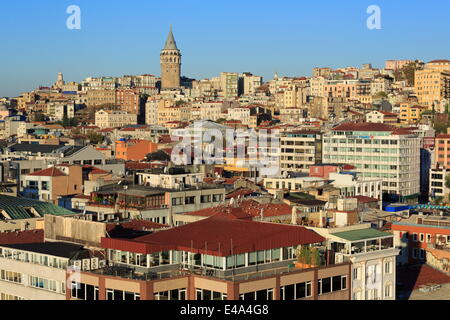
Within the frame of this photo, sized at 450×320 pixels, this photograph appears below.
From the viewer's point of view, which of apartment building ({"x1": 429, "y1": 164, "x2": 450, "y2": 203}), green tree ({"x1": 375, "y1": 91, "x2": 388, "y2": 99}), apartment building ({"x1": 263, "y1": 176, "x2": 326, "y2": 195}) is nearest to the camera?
apartment building ({"x1": 263, "y1": 176, "x2": 326, "y2": 195})

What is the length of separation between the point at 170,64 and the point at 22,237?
129183mm

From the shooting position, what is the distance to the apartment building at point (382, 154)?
59.2m

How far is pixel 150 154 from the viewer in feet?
215

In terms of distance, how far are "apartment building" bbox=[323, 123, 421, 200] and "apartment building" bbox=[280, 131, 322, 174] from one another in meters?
1.51

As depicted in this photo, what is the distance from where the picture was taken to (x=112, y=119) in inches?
4469

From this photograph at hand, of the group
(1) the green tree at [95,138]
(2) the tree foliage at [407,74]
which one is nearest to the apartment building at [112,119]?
(1) the green tree at [95,138]

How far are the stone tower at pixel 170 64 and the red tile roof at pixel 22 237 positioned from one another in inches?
5048

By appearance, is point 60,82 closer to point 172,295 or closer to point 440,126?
point 440,126

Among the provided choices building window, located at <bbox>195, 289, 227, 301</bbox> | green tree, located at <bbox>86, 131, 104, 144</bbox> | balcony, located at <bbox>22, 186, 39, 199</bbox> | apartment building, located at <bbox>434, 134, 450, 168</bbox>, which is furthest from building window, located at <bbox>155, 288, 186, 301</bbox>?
green tree, located at <bbox>86, 131, 104, 144</bbox>

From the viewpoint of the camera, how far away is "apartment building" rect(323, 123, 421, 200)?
59.2m

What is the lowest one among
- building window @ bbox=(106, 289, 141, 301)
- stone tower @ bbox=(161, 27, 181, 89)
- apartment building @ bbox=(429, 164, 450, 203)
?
apartment building @ bbox=(429, 164, 450, 203)

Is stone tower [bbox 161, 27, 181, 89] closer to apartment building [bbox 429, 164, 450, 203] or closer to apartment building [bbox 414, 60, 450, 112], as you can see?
apartment building [bbox 414, 60, 450, 112]
